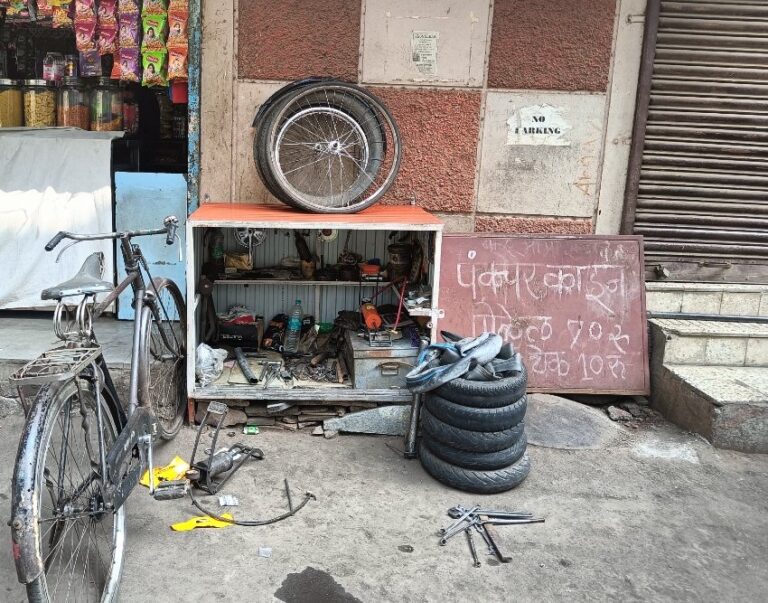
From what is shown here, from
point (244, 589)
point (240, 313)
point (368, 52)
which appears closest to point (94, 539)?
point (244, 589)

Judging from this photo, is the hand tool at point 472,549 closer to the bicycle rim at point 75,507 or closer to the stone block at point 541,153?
the bicycle rim at point 75,507

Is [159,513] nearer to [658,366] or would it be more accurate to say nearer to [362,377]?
[362,377]

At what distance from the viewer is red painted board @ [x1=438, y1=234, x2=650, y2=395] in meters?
5.20

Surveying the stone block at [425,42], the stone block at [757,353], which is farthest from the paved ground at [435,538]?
the stone block at [425,42]

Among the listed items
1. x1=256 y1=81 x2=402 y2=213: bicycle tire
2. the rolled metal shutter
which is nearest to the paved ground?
x1=256 y1=81 x2=402 y2=213: bicycle tire

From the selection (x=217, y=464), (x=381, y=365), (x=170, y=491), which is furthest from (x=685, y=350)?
(x=170, y=491)

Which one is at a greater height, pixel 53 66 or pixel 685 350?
pixel 53 66

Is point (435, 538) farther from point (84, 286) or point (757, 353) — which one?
point (757, 353)

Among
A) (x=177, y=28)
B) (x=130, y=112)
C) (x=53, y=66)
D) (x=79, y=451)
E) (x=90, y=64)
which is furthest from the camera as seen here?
(x=130, y=112)

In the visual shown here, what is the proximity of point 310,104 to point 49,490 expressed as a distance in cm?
301

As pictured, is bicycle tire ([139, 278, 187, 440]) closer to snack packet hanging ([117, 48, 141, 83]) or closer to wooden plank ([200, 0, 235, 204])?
wooden plank ([200, 0, 235, 204])

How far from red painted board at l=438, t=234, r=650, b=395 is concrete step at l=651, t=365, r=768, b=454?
0.18 meters

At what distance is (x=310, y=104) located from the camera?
4691 millimetres

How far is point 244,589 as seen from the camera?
313cm
